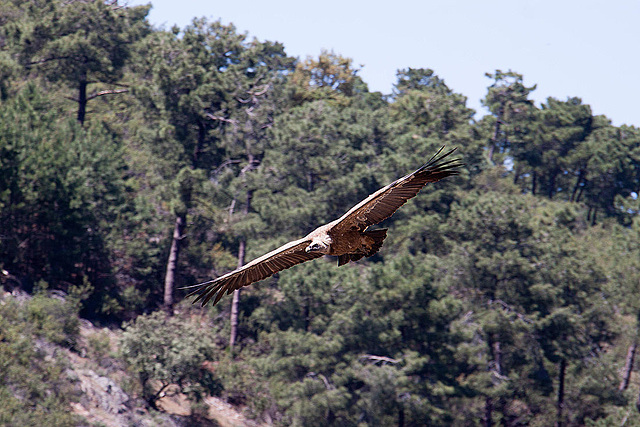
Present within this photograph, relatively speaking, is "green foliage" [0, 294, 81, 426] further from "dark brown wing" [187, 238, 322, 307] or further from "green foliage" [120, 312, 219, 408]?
"dark brown wing" [187, 238, 322, 307]

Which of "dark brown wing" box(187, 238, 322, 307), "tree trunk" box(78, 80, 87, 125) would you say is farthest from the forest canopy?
"dark brown wing" box(187, 238, 322, 307)

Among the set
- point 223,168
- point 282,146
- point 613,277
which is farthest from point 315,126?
point 613,277

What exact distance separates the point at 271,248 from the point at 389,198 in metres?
23.3

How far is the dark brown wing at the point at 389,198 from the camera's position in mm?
8891

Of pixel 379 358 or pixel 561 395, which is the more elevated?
pixel 379 358

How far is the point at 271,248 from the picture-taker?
106ft

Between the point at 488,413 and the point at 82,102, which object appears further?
the point at 82,102

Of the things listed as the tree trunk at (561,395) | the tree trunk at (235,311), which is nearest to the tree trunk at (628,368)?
the tree trunk at (561,395)

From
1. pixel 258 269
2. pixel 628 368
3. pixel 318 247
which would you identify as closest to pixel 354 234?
pixel 318 247

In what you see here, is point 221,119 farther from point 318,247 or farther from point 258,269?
point 318,247

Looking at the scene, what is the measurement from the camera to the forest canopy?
28.9 meters

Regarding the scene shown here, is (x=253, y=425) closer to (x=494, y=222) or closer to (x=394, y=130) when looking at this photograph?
(x=494, y=222)

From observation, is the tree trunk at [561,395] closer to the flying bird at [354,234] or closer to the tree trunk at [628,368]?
the tree trunk at [628,368]

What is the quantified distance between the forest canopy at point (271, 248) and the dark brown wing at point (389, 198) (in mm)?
17160
